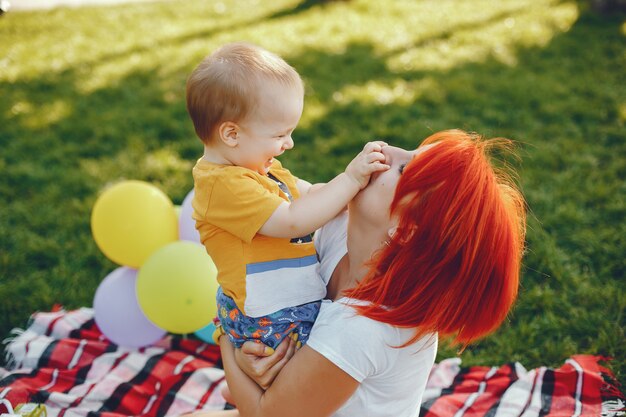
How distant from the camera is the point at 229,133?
1.62m

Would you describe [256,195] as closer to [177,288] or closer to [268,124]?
[268,124]

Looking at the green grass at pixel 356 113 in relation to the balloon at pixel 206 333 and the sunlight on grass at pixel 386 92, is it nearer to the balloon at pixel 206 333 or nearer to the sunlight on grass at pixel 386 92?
the sunlight on grass at pixel 386 92

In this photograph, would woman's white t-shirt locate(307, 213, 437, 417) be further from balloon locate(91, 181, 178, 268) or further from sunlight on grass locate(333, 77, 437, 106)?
sunlight on grass locate(333, 77, 437, 106)

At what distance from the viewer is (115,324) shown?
2.67 metres

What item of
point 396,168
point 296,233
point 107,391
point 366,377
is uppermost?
point 396,168

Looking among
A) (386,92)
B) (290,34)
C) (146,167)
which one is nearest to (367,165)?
(146,167)

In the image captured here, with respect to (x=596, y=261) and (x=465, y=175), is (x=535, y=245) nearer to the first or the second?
(x=596, y=261)

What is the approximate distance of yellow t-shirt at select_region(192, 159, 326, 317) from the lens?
1.60m

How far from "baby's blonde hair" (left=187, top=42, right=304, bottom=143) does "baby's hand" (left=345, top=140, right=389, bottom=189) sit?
0.30 m

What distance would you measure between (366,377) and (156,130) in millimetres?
3540

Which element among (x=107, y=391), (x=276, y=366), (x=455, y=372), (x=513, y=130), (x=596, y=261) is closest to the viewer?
(x=276, y=366)

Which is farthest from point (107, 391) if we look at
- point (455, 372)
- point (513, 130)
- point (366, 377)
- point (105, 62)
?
point (105, 62)

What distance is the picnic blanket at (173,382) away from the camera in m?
2.37

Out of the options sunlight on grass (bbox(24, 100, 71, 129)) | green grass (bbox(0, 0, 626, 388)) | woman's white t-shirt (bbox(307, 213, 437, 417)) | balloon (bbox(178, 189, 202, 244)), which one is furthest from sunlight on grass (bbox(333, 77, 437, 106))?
woman's white t-shirt (bbox(307, 213, 437, 417))
